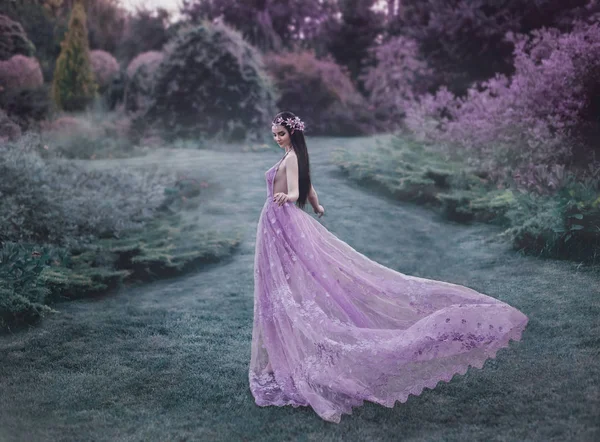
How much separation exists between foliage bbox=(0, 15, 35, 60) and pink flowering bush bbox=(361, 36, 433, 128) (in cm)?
639

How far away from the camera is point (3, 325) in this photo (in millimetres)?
4621

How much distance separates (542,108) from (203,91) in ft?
20.3

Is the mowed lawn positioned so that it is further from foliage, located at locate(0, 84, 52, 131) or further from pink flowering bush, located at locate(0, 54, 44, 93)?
pink flowering bush, located at locate(0, 54, 44, 93)

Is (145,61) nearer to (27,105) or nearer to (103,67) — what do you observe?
(103,67)

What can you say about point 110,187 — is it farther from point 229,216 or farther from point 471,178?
point 471,178

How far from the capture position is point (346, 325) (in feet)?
11.3

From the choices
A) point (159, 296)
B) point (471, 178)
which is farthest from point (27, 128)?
point (471, 178)

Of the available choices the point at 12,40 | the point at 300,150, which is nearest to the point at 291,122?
the point at 300,150

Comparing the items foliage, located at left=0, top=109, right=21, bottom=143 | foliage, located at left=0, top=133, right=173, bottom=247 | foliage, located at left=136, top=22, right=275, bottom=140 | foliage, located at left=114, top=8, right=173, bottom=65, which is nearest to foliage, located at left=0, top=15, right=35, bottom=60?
foliage, located at left=0, top=109, right=21, bottom=143

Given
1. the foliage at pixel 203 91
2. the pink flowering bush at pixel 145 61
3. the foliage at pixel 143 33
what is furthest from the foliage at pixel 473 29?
the foliage at pixel 143 33

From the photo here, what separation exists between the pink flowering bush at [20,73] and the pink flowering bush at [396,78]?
624cm

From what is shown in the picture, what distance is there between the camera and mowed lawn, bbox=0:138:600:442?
3.08 metres

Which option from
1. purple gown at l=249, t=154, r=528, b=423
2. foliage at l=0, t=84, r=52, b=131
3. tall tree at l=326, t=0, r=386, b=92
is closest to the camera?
purple gown at l=249, t=154, r=528, b=423

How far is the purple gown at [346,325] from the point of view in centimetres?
320
